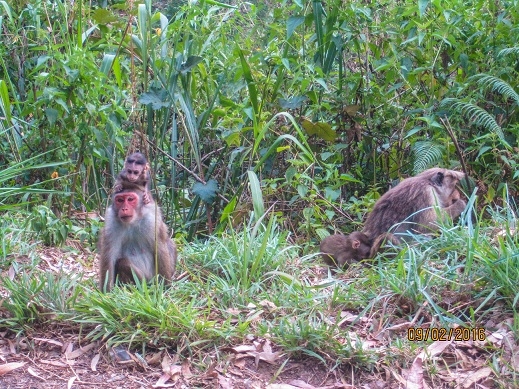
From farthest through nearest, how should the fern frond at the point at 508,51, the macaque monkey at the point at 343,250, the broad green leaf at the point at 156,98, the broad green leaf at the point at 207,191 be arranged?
the broad green leaf at the point at 207,191 < the fern frond at the point at 508,51 < the broad green leaf at the point at 156,98 < the macaque monkey at the point at 343,250

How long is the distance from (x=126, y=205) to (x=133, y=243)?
400mm

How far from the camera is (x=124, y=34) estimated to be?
701 cm

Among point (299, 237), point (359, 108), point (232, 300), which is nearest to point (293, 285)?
point (232, 300)

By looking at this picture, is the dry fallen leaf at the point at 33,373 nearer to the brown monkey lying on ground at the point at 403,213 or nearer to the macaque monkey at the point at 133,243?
the macaque monkey at the point at 133,243

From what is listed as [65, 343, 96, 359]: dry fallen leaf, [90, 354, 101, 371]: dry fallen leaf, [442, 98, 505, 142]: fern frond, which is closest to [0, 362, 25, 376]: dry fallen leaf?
[65, 343, 96, 359]: dry fallen leaf

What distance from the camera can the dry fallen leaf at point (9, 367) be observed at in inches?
184

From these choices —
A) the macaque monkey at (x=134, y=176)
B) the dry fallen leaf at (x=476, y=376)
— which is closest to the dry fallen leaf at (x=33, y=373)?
the macaque monkey at (x=134, y=176)

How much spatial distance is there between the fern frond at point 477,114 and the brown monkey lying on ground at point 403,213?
0.56 m

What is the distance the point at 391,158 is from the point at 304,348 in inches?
182

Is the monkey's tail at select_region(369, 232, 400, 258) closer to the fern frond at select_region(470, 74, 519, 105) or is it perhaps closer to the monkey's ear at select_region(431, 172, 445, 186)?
the monkey's ear at select_region(431, 172, 445, 186)

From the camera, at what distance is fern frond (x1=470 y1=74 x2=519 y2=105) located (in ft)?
24.5

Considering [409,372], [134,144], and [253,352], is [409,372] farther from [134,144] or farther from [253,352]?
[134,144]

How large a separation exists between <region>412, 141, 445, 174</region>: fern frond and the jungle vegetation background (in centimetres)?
3

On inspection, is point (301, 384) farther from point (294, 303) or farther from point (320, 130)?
point (320, 130)
